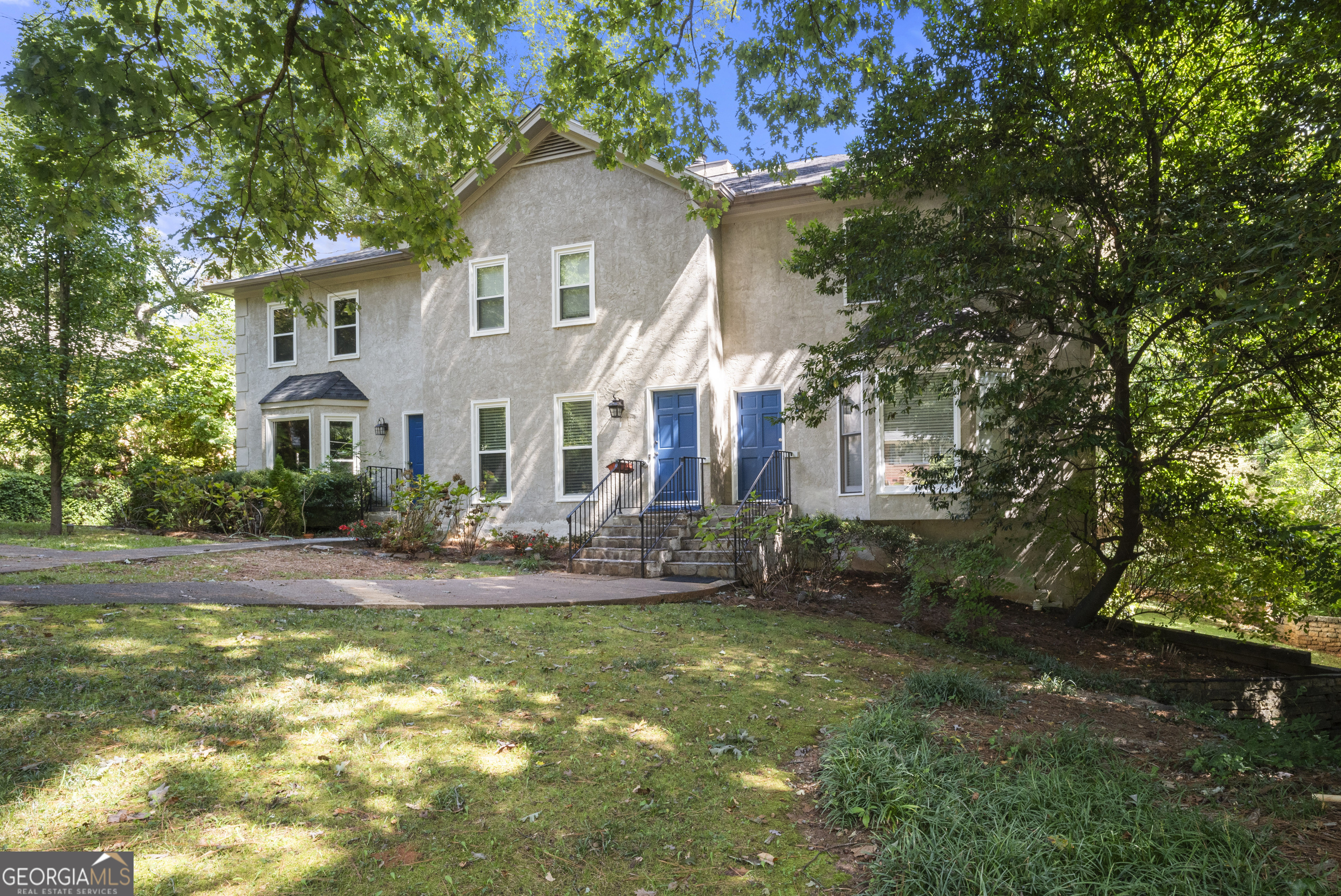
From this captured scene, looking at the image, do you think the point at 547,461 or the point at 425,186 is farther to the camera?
the point at 547,461

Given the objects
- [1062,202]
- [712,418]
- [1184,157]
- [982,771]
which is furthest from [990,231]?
[982,771]

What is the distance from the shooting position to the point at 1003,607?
10492 mm

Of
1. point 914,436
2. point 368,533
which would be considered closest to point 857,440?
point 914,436

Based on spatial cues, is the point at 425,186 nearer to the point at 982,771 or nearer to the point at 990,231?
the point at 990,231

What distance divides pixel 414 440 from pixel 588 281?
547 cm

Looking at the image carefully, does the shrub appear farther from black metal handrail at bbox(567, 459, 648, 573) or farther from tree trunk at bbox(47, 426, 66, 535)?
tree trunk at bbox(47, 426, 66, 535)

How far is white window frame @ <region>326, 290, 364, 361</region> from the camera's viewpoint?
16.3 meters

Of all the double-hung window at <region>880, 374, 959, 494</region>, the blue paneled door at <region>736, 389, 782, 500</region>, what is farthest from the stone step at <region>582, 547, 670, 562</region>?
the double-hung window at <region>880, 374, 959, 494</region>

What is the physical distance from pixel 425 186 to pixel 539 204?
730 cm

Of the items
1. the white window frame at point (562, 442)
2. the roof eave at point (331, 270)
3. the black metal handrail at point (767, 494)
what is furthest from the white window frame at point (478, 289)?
the black metal handrail at point (767, 494)

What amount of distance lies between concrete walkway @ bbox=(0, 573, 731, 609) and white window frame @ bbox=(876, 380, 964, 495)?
3.08 m

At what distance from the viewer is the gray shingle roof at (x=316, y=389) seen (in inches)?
621

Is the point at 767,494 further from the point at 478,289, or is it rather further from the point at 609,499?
the point at 478,289

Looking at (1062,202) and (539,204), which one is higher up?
(539,204)
